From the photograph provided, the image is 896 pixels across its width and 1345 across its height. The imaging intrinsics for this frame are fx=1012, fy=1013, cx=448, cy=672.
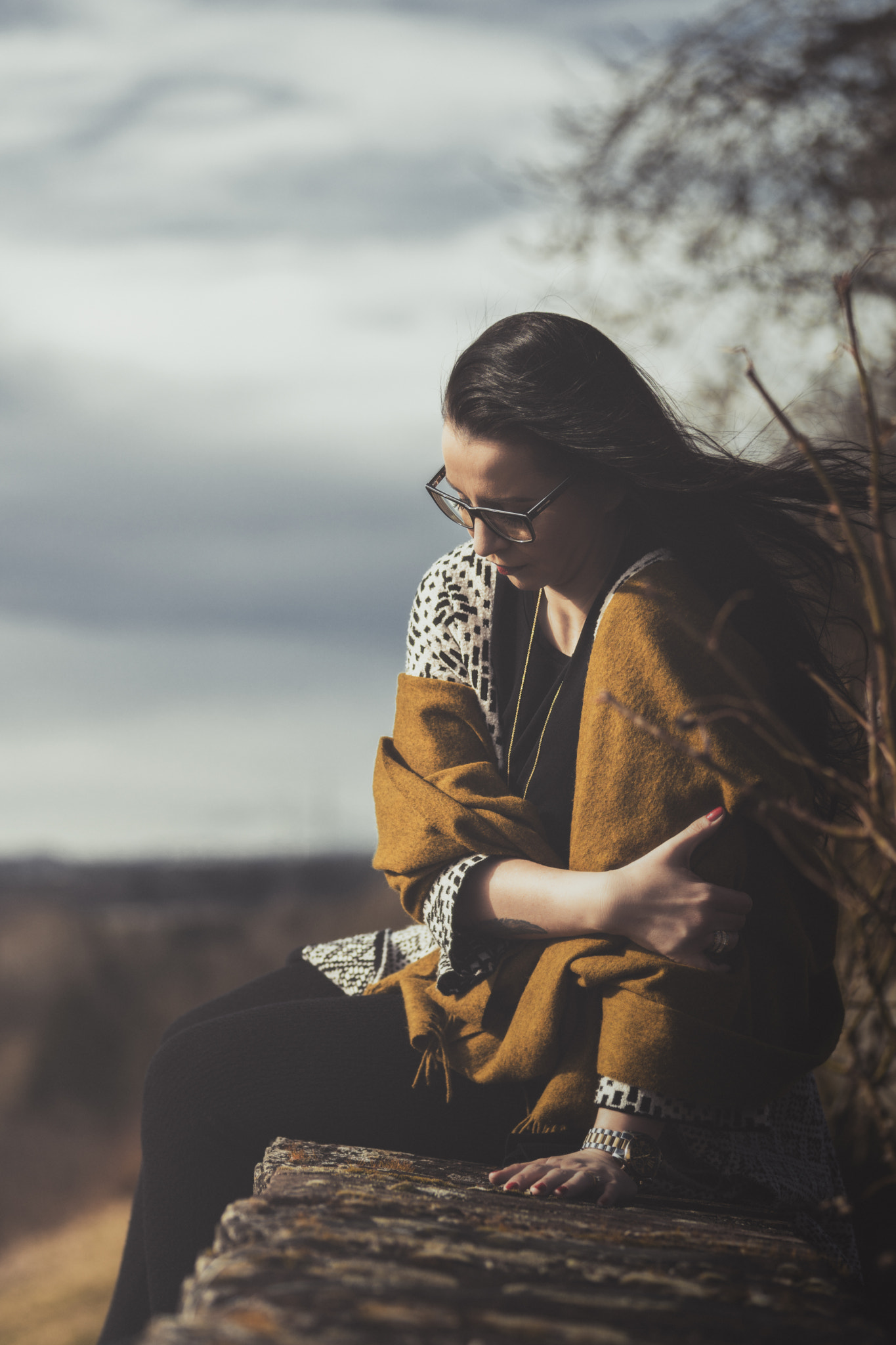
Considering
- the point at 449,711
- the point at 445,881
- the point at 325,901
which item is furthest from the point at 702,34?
the point at 325,901

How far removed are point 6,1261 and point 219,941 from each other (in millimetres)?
3263

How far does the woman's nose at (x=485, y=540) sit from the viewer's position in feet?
4.93

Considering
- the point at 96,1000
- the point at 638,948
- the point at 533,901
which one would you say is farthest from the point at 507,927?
the point at 96,1000

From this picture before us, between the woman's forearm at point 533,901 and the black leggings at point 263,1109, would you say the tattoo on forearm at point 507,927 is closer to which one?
the woman's forearm at point 533,901

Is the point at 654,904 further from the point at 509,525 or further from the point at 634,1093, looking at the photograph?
the point at 509,525

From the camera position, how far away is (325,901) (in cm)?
964

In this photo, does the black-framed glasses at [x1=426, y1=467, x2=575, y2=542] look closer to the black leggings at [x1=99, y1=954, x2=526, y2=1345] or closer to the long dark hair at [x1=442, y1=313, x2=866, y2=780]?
the long dark hair at [x1=442, y1=313, x2=866, y2=780]

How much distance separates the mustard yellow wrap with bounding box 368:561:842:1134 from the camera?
4.16 ft

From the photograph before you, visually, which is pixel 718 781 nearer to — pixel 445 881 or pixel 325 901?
pixel 445 881

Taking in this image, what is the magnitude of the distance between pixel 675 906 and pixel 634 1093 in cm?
24

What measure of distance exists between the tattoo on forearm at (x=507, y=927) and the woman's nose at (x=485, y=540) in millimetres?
535

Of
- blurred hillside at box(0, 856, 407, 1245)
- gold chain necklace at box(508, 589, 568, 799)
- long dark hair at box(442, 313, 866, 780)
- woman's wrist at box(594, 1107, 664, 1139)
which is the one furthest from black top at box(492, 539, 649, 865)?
blurred hillside at box(0, 856, 407, 1245)

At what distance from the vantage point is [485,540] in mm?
1511

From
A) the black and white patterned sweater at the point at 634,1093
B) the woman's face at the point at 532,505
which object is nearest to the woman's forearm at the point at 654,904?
the black and white patterned sweater at the point at 634,1093
